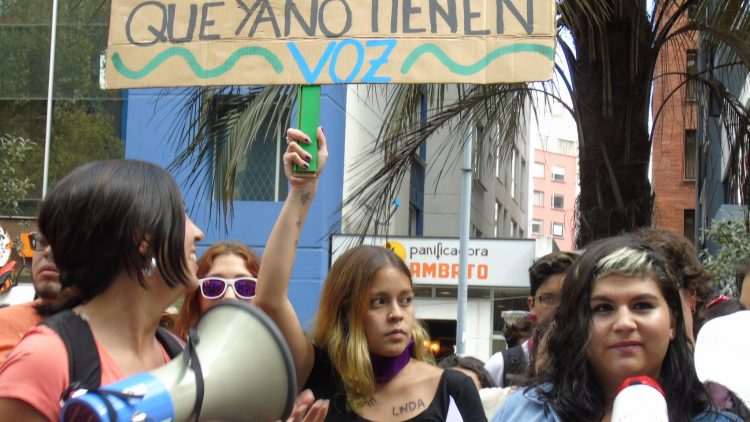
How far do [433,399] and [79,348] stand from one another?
1.66m

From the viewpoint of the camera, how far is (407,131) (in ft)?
24.1

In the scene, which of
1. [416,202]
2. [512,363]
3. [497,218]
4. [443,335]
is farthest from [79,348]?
[497,218]

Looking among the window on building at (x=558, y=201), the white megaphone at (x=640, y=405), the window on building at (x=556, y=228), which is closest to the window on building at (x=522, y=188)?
the window on building at (x=556, y=228)

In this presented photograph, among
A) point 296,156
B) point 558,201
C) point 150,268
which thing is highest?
point 558,201

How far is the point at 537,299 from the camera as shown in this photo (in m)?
5.25

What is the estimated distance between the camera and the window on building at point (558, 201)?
83.6 metres

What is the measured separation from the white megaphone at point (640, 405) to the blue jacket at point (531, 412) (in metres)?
0.37

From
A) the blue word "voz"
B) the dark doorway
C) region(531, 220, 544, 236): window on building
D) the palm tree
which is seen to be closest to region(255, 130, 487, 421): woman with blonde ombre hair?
the blue word "voz"

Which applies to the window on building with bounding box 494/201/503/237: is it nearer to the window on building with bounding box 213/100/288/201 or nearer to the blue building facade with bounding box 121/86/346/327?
the blue building facade with bounding box 121/86/346/327

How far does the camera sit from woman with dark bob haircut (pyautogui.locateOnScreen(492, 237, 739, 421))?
9.21ft

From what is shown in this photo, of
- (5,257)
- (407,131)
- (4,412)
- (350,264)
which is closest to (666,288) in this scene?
(350,264)

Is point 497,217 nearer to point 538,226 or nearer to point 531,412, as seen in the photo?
point 531,412

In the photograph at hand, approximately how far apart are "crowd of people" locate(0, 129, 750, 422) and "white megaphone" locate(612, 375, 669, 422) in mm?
323

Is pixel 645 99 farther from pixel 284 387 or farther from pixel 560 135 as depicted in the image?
pixel 560 135
